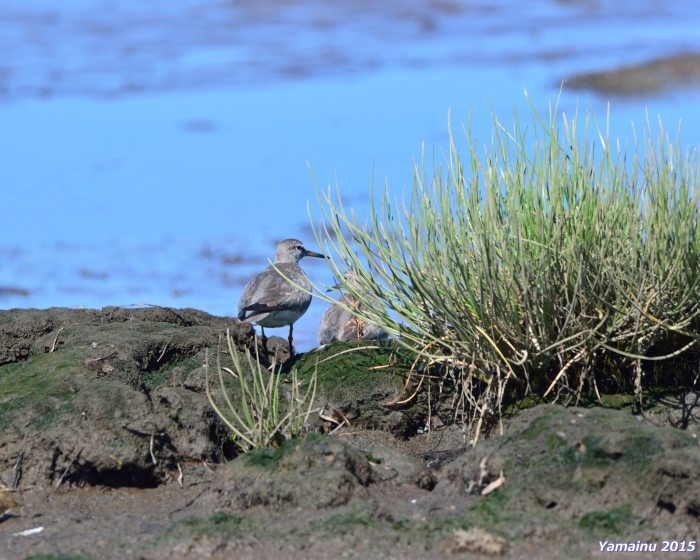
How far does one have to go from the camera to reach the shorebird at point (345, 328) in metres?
9.22

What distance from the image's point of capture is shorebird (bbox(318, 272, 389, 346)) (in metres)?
9.22

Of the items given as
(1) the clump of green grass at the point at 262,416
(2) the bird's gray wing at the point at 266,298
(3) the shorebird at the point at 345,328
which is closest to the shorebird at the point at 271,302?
(2) the bird's gray wing at the point at 266,298

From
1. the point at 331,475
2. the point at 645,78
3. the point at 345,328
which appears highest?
the point at 645,78

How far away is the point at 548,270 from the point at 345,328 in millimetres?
3486

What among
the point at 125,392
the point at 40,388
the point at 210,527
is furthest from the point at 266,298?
the point at 210,527

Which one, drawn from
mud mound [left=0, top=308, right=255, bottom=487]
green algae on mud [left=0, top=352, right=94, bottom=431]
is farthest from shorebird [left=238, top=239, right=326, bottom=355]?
green algae on mud [left=0, top=352, right=94, bottom=431]

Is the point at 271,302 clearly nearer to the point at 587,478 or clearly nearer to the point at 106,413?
the point at 106,413

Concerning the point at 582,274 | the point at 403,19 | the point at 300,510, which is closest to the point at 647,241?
the point at 582,274

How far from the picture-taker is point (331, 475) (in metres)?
5.34

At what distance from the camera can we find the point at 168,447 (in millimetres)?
6133

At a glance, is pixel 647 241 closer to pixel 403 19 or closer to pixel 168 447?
pixel 168 447

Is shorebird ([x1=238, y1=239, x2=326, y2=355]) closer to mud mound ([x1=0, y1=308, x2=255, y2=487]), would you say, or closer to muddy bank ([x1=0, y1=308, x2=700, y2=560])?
mud mound ([x1=0, y1=308, x2=255, y2=487])

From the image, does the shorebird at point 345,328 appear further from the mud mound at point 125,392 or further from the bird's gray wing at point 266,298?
the mud mound at point 125,392

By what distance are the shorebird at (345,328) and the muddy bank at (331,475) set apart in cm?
200
